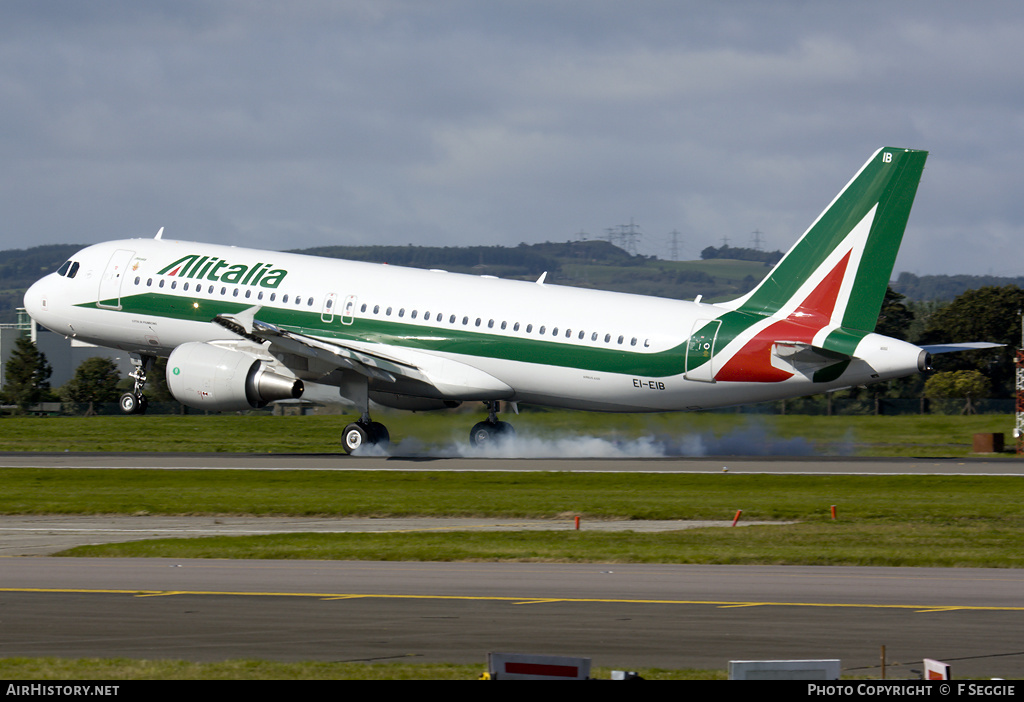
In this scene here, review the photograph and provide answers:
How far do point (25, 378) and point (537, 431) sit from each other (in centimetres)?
6334

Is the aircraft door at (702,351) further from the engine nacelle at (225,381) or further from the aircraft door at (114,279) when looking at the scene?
the aircraft door at (114,279)

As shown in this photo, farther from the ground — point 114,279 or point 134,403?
point 114,279

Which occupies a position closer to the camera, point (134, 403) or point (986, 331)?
point (134, 403)

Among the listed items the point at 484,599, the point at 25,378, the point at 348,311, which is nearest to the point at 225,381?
the point at 348,311

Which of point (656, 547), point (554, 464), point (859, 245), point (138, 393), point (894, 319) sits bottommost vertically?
point (656, 547)

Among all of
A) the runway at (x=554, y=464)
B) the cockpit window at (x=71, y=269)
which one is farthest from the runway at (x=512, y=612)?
the cockpit window at (x=71, y=269)

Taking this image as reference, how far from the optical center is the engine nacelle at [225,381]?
131ft

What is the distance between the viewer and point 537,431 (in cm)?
4869

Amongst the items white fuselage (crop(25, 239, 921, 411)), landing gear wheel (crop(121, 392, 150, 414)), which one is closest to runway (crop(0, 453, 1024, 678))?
white fuselage (crop(25, 239, 921, 411))

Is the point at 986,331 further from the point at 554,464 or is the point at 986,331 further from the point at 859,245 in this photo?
the point at 554,464

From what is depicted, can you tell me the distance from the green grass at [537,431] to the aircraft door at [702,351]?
7.34 m

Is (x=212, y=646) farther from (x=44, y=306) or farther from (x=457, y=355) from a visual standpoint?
(x=44, y=306)

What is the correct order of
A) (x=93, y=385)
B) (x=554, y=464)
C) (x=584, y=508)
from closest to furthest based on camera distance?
(x=584, y=508) → (x=554, y=464) → (x=93, y=385)
